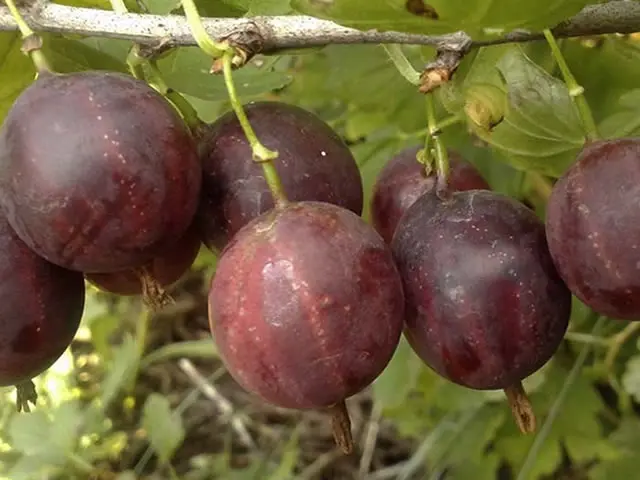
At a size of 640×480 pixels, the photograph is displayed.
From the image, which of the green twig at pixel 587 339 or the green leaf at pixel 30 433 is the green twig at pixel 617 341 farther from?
the green leaf at pixel 30 433

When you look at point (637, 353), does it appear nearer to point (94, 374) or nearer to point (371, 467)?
point (371, 467)

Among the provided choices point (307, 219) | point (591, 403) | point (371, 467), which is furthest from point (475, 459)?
point (307, 219)

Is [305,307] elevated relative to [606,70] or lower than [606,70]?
elevated

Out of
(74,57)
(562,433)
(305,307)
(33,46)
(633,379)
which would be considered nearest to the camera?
(305,307)

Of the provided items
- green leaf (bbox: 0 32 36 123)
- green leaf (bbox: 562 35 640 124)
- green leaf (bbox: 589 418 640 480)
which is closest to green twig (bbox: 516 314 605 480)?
green leaf (bbox: 589 418 640 480)

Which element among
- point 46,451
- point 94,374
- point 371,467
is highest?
point 46,451

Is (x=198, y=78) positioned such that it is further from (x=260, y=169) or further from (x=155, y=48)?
(x=260, y=169)

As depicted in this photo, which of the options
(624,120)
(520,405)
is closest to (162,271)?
(520,405)
